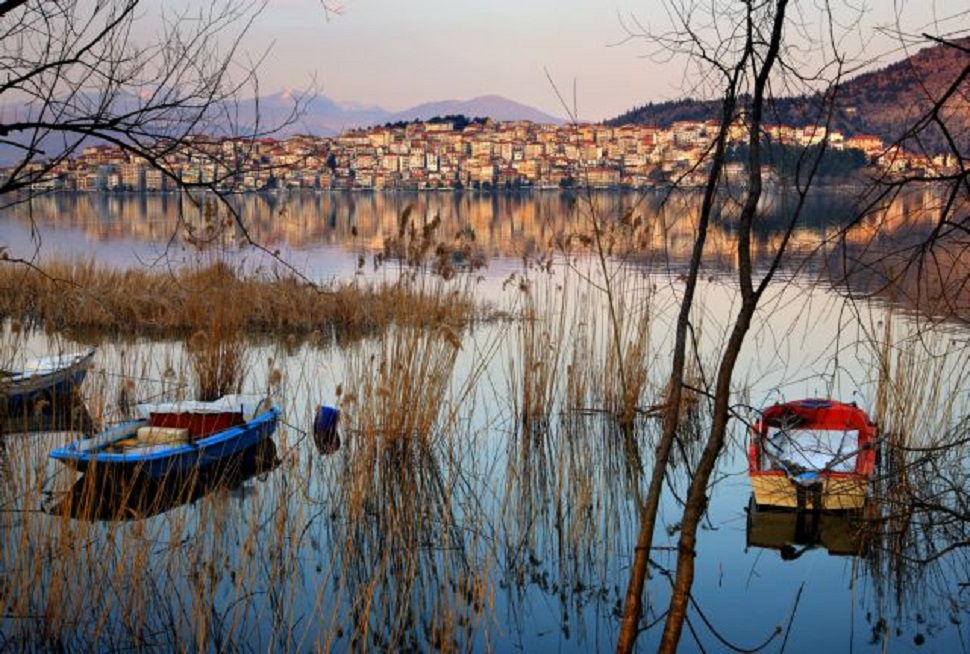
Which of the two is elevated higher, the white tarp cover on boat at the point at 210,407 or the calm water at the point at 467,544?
the white tarp cover on boat at the point at 210,407

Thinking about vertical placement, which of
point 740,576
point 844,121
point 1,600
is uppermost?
point 844,121

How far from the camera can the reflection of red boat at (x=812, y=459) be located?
6617mm

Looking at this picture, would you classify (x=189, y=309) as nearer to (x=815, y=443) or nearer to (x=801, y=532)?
(x=815, y=443)

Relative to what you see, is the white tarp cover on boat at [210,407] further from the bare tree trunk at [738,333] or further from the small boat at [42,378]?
the bare tree trunk at [738,333]

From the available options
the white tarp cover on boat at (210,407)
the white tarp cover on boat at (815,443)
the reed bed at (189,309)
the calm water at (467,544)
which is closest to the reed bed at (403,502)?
the calm water at (467,544)

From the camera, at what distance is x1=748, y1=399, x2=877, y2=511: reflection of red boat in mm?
6617

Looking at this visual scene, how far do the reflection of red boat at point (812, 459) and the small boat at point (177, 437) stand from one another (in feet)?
11.2

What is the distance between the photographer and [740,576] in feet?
21.5

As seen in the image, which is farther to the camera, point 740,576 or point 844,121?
point 740,576

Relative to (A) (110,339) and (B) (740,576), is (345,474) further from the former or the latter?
(A) (110,339)

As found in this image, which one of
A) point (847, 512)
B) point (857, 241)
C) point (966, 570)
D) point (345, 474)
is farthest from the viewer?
point (857, 241)

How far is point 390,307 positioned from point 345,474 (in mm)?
5974

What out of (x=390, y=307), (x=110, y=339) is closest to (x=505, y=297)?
(x=390, y=307)

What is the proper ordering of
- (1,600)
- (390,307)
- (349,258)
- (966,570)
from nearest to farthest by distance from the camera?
(1,600), (966,570), (390,307), (349,258)
